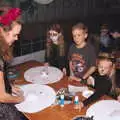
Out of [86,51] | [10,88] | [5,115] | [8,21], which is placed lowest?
[5,115]

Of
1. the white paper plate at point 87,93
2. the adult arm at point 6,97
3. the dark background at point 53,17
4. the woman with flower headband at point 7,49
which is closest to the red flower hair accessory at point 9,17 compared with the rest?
the woman with flower headband at point 7,49

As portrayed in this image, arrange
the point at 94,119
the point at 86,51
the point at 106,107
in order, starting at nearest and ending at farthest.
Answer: the point at 94,119 < the point at 106,107 < the point at 86,51

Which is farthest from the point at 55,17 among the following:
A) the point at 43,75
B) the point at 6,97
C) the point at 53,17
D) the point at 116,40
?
the point at 6,97

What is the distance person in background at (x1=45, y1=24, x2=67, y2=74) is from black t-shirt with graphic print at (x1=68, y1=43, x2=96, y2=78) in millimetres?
176

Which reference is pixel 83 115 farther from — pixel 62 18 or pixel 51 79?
pixel 62 18

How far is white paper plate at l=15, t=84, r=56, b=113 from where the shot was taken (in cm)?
184

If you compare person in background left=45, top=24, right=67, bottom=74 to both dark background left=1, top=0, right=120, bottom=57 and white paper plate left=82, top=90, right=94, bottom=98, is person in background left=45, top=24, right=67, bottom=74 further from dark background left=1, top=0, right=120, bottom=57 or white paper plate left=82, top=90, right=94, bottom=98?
white paper plate left=82, top=90, right=94, bottom=98

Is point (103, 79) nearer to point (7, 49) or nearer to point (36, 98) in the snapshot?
point (36, 98)

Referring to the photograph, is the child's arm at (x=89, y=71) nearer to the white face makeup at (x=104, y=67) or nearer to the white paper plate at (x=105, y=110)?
the white face makeup at (x=104, y=67)

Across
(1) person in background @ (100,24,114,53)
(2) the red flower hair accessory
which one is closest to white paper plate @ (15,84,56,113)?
(2) the red flower hair accessory

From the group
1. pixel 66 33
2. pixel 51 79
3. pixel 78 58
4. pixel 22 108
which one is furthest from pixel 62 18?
pixel 22 108

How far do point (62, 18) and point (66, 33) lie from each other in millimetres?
194

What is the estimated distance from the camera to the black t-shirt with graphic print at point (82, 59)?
8.46 feet

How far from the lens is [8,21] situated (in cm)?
185
